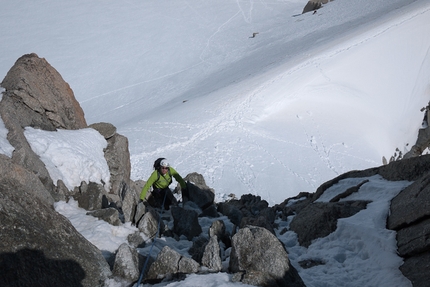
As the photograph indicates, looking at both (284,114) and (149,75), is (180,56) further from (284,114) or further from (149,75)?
(284,114)

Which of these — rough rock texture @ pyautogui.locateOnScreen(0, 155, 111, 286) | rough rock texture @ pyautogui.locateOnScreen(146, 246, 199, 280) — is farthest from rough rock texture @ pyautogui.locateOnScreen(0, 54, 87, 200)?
rough rock texture @ pyautogui.locateOnScreen(146, 246, 199, 280)

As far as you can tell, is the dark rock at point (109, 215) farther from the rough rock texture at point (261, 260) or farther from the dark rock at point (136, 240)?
the rough rock texture at point (261, 260)

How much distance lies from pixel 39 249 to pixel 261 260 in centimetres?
245

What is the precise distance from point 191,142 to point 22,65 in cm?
957

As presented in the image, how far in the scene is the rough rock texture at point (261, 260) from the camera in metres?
4.78

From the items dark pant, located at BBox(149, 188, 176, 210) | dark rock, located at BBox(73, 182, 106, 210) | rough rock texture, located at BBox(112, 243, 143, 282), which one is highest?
dark rock, located at BBox(73, 182, 106, 210)

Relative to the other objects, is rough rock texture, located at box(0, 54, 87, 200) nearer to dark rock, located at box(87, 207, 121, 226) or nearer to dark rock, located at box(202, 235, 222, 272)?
dark rock, located at box(87, 207, 121, 226)

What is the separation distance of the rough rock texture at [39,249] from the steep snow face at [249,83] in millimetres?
10130

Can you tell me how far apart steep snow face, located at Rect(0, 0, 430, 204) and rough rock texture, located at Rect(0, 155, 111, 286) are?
10.1 metres

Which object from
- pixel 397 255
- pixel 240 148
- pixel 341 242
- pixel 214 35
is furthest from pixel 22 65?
pixel 214 35

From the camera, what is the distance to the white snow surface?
26.0 feet

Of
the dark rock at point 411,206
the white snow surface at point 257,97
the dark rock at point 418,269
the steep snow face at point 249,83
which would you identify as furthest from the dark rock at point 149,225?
the steep snow face at point 249,83

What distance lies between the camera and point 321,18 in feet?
141

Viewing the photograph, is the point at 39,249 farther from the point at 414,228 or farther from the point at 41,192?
the point at 414,228
